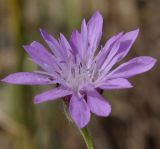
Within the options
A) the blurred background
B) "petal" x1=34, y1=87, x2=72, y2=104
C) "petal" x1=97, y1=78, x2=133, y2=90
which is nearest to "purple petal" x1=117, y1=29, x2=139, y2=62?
"petal" x1=97, y1=78, x2=133, y2=90

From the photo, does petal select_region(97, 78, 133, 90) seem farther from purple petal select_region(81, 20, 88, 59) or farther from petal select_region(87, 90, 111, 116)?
purple petal select_region(81, 20, 88, 59)

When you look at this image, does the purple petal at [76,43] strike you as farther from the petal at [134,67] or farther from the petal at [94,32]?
the petal at [134,67]

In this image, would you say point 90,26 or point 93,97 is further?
point 90,26

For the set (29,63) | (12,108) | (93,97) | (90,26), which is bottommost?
(12,108)

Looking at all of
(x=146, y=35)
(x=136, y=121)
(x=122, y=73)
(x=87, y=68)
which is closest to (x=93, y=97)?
(x=122, y=73)

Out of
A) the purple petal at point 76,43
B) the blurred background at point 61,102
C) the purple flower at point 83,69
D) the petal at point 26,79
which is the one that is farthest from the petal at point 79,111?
the blurred background at point 61,102

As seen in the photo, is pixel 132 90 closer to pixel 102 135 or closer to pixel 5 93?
pixel 102 135

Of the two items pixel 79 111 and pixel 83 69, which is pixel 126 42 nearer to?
pixel 83 69
